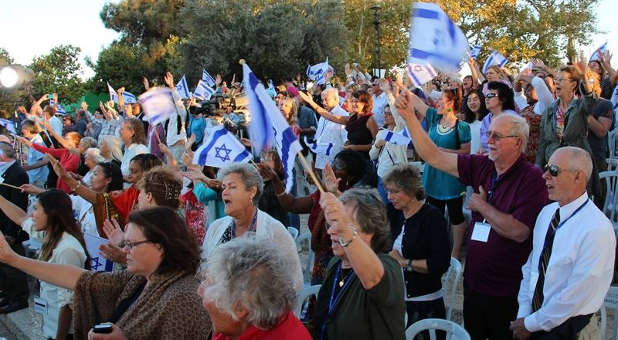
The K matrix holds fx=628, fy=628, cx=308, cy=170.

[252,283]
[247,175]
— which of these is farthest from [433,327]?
[247,175]

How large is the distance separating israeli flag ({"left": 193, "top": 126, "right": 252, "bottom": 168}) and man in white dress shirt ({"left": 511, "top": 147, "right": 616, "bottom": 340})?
8.95ft

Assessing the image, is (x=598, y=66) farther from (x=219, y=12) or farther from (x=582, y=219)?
(x=219, y=12)

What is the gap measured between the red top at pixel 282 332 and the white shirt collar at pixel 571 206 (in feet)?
5.48

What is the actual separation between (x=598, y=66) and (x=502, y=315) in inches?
264

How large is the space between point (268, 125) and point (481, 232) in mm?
1458

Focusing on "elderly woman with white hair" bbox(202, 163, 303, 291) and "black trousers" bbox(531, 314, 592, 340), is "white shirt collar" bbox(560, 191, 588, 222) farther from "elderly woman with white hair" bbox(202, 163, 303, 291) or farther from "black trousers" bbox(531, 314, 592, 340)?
"elderly woman with white hair" bbox(202, 163, 303, 291)

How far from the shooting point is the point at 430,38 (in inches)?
156

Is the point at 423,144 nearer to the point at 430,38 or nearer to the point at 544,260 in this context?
the point at 430,38

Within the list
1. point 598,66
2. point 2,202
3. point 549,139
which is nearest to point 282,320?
point 2,202

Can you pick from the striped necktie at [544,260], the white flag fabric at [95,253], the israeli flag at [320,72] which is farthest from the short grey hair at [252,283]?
the israeli flag at [320,72]

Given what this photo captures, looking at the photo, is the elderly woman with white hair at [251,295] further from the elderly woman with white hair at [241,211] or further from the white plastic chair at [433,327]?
the elderly woman with white hair at [241,211]

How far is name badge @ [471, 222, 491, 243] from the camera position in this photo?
12.5 feet

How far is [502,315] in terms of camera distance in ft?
12.5

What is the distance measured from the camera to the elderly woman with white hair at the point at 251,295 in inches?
95.0
